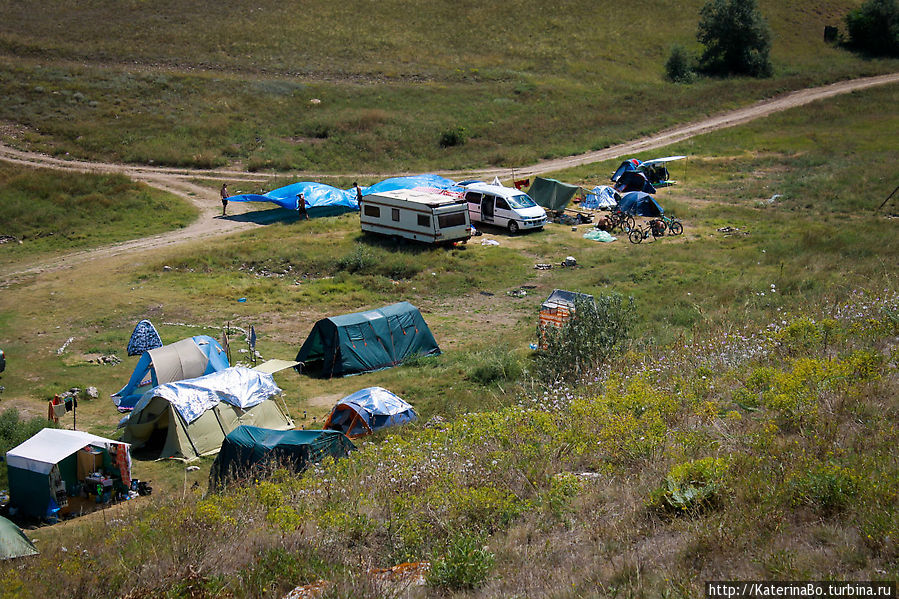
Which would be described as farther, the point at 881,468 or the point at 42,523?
the point at 42,523

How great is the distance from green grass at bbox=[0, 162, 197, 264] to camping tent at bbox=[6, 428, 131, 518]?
18.5m

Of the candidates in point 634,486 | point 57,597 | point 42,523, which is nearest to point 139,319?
point 42,523

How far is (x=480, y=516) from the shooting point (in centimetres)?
729

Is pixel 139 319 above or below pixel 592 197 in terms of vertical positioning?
below

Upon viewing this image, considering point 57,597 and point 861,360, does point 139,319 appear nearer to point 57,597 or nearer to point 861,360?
→ point 57,597

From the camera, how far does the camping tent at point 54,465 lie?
12.9m

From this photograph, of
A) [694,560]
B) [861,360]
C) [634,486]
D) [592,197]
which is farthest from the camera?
[592,197]

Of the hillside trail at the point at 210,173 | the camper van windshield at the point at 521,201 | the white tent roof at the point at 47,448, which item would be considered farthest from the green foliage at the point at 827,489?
the hillside trail at the point at 210,173

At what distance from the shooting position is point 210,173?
41.6m

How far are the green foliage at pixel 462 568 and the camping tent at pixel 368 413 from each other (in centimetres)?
840

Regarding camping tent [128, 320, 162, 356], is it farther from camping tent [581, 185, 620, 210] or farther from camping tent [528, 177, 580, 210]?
camping tent [581, 185, 620, 210]

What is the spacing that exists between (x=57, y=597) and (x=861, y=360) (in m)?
8.55

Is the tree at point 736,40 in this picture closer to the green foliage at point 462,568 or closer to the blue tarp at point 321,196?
the blue tarp at point 321,196

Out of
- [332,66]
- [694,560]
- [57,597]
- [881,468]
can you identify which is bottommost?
[57,597]
